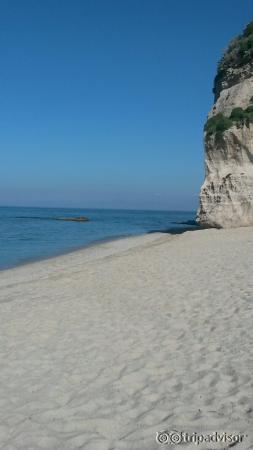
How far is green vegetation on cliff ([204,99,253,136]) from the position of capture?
995 inches

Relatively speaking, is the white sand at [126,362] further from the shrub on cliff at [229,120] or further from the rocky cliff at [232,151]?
the shrub on cliff at [229,120]

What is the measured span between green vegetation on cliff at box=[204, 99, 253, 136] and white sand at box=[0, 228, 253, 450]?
55.6 feet

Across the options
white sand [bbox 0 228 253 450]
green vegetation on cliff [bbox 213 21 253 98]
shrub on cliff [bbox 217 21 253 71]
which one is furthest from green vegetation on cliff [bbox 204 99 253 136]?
white sand [bbox 0 228 253 450]

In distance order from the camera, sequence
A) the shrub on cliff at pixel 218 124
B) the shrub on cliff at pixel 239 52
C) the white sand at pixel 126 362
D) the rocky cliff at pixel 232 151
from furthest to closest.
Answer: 1. the shrub on cliff at pixel 239 52
2. the shrub on cliff at pixel 218 124
3. the rocky cliff at pixel 232 151
4. the white sand at pixel 126 362

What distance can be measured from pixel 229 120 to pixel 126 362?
23605mm

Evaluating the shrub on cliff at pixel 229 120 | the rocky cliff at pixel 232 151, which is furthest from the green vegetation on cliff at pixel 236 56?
the shrub on cliff at pixel 229 120

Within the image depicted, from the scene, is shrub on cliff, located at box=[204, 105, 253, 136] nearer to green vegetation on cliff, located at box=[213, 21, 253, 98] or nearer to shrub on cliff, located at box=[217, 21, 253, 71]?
green vegetation on cliff, located at box=[213, 21, 253, 98]

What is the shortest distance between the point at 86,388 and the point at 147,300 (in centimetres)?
415

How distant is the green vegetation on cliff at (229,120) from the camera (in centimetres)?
2528

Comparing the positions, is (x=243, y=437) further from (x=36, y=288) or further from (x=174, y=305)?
(x=36, y=288)

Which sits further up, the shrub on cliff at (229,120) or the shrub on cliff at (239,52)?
the shrub on cliff at (239,52)

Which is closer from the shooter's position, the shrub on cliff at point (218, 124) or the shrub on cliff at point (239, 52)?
the shrub on cliff at point (218, 124)

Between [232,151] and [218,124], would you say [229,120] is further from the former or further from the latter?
[232,151]

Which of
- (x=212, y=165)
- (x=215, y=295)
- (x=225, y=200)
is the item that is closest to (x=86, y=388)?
(x=215, y=295)
